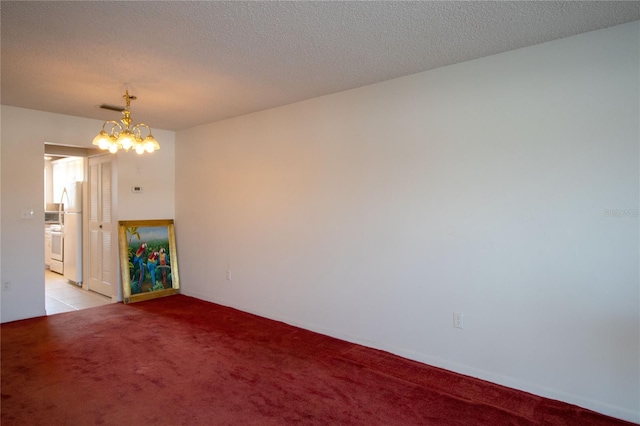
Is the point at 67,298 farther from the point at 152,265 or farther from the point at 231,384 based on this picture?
the point at 231,384

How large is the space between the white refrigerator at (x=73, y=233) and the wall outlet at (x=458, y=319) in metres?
6.07

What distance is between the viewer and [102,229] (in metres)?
5.77

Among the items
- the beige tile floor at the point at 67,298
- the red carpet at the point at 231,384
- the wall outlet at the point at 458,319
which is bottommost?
the red carpet at the point at 231,384

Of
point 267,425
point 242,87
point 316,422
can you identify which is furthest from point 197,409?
point 242,87

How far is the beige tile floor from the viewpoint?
5145mm

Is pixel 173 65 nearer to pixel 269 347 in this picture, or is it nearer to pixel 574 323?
pixel 269 347

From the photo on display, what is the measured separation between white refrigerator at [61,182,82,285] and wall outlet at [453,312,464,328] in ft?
19.9

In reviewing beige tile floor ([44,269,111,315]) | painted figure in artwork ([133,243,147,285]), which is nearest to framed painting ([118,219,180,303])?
painted figure in artwork ([133,243,147,285])

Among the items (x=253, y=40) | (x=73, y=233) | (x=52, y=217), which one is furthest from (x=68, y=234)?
(x=253, y=40)

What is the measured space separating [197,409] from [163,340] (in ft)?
5.00

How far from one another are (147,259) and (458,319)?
14.7 ft

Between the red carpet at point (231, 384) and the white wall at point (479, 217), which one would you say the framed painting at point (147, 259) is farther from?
the white wall at point (479, 217)

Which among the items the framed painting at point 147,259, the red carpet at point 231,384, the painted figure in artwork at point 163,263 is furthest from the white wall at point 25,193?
the painted figure in artwork at point 163,263

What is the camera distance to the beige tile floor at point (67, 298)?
5145mm
